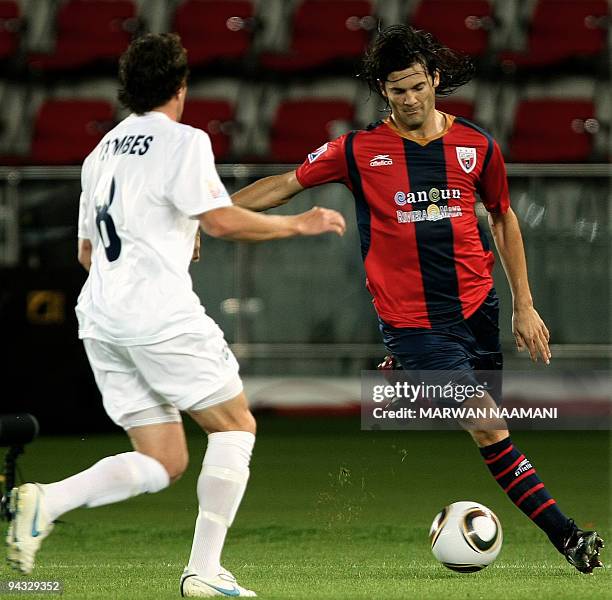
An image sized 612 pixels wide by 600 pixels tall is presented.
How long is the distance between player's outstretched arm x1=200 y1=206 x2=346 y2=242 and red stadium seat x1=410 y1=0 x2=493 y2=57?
9.37 meters

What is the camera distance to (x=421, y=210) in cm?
533

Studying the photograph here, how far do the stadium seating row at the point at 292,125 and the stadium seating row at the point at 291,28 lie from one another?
0.45 m

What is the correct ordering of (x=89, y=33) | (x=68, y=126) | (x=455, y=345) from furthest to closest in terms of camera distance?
(x=89, y=33)
(x=68, y=126)
(x=455, y=345)

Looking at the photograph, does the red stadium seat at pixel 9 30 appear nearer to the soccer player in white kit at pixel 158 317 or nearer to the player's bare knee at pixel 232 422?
the soccer player in white kit at pixel 158 317

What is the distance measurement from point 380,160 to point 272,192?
45 cm

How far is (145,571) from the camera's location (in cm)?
538

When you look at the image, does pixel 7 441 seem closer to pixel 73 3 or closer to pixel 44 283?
pixel 44 283

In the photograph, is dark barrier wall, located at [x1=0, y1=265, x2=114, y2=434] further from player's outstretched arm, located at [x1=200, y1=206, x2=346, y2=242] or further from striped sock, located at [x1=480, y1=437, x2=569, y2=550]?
Result: player's outstretched arm, located at [x1=200, y1=206, x2=346, y2=242]

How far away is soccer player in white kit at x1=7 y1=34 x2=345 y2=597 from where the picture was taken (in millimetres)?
4090

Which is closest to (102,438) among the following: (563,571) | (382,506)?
(382,506)

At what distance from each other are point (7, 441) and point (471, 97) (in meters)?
8.23

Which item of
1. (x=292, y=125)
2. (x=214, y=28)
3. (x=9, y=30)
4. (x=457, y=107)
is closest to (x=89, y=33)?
(x=9, y=30)

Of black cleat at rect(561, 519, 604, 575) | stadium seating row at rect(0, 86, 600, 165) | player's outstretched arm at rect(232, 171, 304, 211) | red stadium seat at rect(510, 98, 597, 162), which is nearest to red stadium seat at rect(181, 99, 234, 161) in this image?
stadium seating row at rect(0, 86, 600, 165)

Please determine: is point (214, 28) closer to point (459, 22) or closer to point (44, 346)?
point (459, 22)
